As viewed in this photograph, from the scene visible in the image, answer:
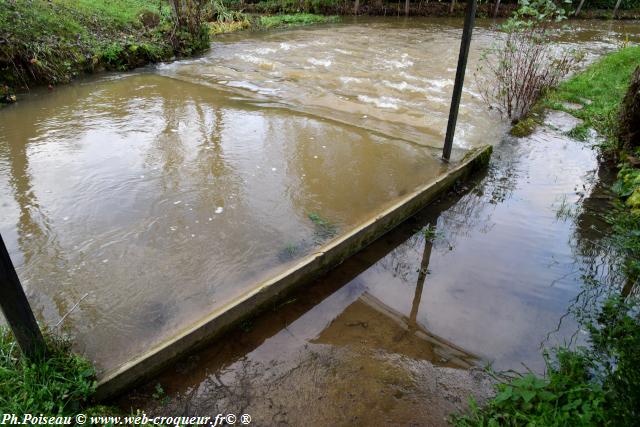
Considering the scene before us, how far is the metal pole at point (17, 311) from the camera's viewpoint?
213 centimetres

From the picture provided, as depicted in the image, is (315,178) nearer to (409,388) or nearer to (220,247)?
(220,247)

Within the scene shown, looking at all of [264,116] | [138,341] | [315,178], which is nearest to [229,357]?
[138,341]

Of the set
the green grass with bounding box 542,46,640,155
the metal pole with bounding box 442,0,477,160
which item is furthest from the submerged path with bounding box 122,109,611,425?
the green grass with bounding box 542,46,640,155

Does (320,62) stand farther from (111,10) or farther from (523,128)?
(111,10)

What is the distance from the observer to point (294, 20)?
1923 cm

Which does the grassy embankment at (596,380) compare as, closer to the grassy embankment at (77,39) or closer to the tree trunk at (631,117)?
the tree trunk at (631,117)

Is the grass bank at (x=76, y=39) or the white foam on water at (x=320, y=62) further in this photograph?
the white foam on water at (x=320, y=62)

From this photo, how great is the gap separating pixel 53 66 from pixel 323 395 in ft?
31.1

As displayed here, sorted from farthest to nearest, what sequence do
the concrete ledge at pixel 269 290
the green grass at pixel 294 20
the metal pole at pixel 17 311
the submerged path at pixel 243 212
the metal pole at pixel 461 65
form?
the green grass at pixel 294 20, the metal pole at pixel 461 65, the submerged path at pixel 243 212, the concrete ledge at pixel 269 290, the metal pole at pixel 17 311

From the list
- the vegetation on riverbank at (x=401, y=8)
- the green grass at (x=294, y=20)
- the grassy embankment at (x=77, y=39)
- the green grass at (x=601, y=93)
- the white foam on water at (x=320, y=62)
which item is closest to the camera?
the green grass at (x=601, y=93)

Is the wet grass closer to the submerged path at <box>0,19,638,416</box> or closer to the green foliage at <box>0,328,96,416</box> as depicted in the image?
the submerged path at <box>0,19,638,416</box>

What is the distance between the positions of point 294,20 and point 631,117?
16511 millimetres

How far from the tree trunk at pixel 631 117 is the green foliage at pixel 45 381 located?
7.13 meters

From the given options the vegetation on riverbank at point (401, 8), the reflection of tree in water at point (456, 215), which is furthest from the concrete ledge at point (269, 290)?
the vegetation on riverbank at point (401, 8)
